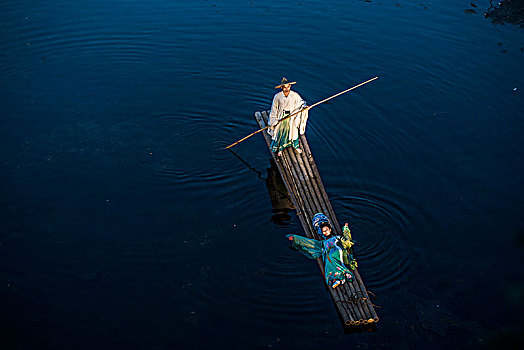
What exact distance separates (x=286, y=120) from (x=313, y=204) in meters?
1.73

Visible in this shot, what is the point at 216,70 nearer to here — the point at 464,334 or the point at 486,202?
the point at 486,202

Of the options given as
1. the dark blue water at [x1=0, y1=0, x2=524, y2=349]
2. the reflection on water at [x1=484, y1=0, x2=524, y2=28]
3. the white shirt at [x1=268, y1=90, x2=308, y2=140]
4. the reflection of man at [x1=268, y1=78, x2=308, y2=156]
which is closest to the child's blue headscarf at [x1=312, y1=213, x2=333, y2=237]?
the dark blue water at [x1=0, y1=0, x2=524, y2=349]

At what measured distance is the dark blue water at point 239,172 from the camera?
7770 mm

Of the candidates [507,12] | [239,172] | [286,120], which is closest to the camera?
[286,120]

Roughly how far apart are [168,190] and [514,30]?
458 inches

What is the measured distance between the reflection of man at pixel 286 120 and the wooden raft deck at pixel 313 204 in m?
0.16

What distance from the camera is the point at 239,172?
34.3 feet

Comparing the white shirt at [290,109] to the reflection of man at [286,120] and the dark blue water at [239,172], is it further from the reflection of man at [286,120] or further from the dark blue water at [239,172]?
the dark blue water at [239,172]

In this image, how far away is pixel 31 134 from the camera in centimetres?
1108

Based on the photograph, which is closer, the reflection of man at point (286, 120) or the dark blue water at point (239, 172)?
the dark blue water at point (239, 172)

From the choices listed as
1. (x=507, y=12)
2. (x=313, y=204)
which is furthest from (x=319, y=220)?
(x=507, y=12)

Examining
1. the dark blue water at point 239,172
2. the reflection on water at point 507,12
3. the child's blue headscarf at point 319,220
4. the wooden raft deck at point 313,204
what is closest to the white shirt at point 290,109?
the wooden raft deck at point 313,204

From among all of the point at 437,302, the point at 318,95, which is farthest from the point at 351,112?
the point at 437,302

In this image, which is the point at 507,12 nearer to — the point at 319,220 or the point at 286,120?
the point at 286,120
